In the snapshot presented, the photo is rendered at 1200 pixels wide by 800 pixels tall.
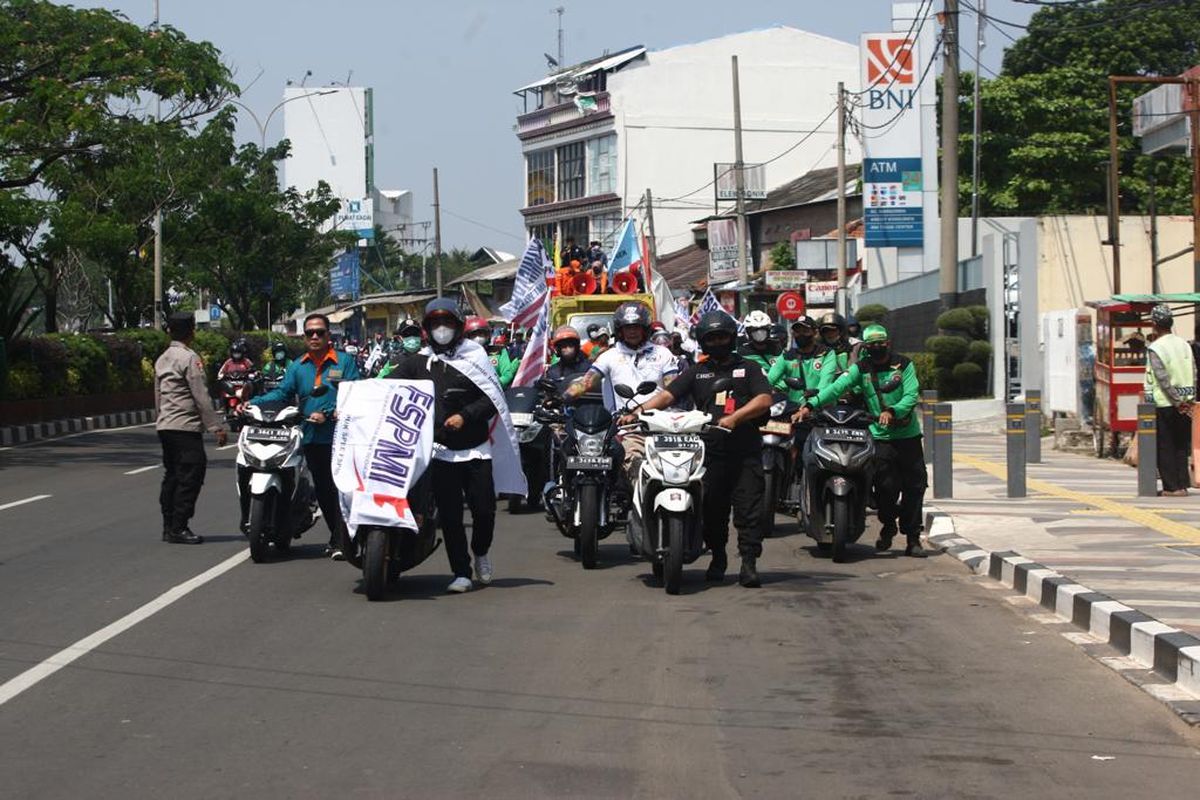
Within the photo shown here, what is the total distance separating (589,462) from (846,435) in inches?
81.8

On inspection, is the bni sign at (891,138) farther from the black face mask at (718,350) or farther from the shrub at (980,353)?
the black face mask at (718,350)

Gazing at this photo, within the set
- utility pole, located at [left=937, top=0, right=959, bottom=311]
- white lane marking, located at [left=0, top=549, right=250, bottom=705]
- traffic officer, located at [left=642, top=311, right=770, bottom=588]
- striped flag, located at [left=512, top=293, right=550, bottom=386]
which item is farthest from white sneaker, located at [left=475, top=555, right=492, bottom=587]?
utility pole, located at [left=937, top=0, right=959, bottom=311]

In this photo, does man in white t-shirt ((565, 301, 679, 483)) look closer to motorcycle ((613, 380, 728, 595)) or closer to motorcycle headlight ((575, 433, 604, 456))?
motorcycle headlight ((575, 433, 604, 456))

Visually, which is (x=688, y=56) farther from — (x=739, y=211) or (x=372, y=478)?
(x=372, y=478)

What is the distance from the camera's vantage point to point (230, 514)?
16.8 m

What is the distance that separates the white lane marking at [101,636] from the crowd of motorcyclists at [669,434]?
1090 millimetres

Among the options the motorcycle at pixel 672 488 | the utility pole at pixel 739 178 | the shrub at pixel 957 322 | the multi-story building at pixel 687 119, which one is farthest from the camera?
the multi-story building at pixel 687 119

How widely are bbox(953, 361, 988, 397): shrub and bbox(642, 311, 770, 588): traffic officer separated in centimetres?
2176

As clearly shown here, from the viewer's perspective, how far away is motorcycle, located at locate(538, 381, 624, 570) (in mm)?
11844

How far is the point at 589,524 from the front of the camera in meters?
11.9

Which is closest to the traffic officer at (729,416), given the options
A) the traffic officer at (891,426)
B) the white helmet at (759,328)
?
the traffic officer at (891,426)

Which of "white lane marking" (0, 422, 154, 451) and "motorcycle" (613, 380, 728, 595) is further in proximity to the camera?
"white lane marking" (0, 422, 154, 451)

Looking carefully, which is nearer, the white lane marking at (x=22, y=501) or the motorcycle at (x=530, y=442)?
the motorcycle at (x=530, y=442)

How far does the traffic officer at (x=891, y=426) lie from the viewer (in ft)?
43.2
